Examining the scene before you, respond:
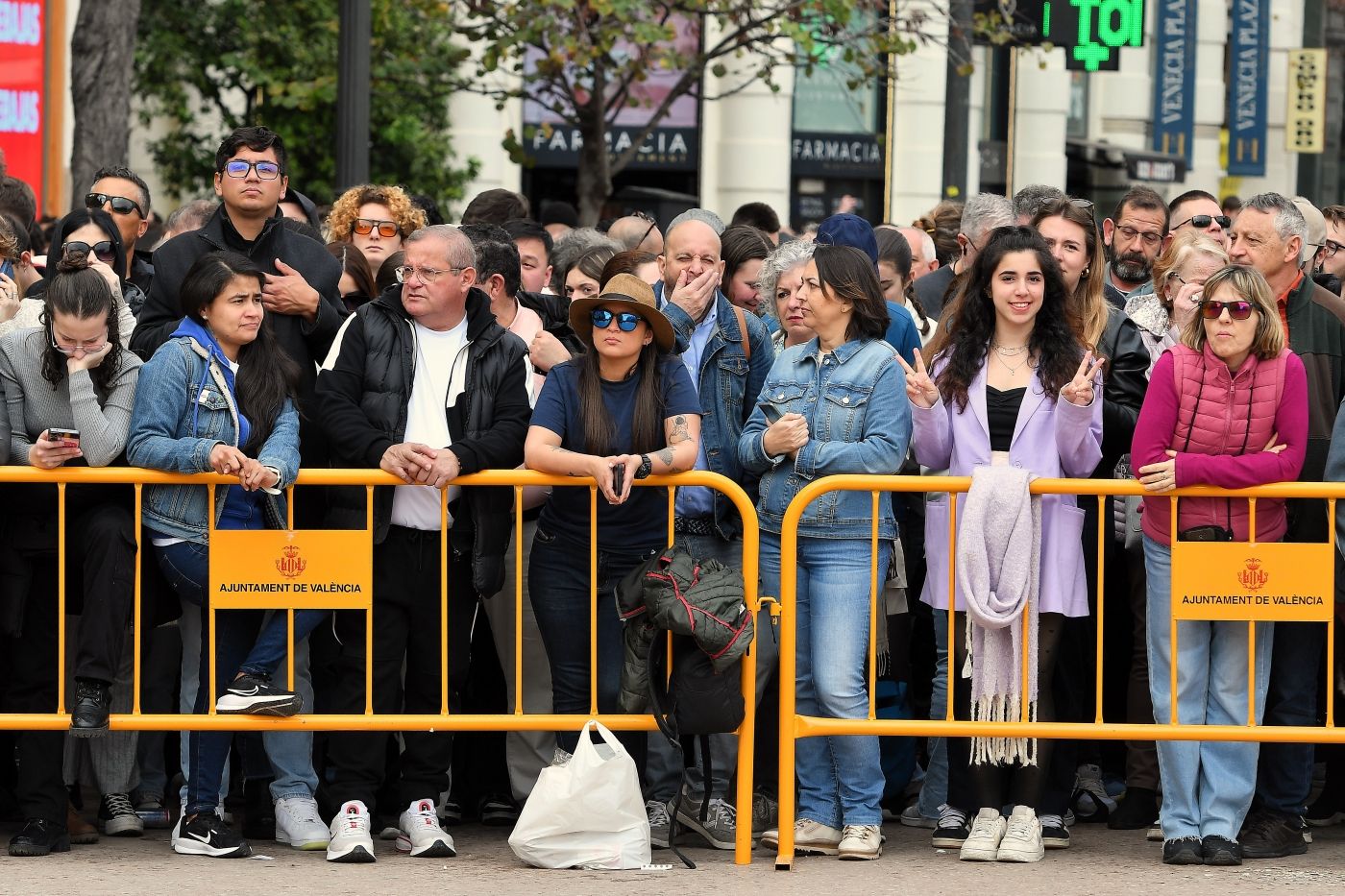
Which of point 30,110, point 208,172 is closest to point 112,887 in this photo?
point 30,110

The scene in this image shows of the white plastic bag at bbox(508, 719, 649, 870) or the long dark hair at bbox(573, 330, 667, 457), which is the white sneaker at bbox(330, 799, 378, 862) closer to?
the white plastic bag at bbox(508, 719, 649, 870)

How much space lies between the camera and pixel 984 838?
6977 mm

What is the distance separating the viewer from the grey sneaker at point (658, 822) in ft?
23.6

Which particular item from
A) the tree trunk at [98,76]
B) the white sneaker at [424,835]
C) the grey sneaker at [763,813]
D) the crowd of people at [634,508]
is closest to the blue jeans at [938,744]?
the crowd of people at [634,508]

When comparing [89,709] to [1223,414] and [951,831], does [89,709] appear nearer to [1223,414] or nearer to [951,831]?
[951,831]

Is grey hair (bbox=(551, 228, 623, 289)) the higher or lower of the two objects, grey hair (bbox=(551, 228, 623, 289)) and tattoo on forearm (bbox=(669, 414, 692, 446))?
the higher

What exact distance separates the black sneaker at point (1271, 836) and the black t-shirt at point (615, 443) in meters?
2.31

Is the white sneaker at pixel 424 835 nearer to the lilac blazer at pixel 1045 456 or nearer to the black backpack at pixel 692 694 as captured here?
the black backpack at pixel 692 694

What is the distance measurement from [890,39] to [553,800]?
34.5 feet

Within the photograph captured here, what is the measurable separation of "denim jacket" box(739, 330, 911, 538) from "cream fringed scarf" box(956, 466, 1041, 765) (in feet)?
1.07

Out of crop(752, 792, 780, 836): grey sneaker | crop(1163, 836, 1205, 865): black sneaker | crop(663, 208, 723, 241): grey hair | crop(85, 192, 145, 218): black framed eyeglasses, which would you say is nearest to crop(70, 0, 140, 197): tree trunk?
crop(85, 192, 145, 218): black framed eyeglasses

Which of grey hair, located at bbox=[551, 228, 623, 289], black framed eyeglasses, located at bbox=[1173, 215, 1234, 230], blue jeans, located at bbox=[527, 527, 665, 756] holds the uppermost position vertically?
black framed eyeglasses, located at bbox=[1173, 215, 1234, 230]

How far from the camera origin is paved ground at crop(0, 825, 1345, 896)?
255 inches

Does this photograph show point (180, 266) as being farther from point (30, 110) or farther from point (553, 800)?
point (30, 110)
